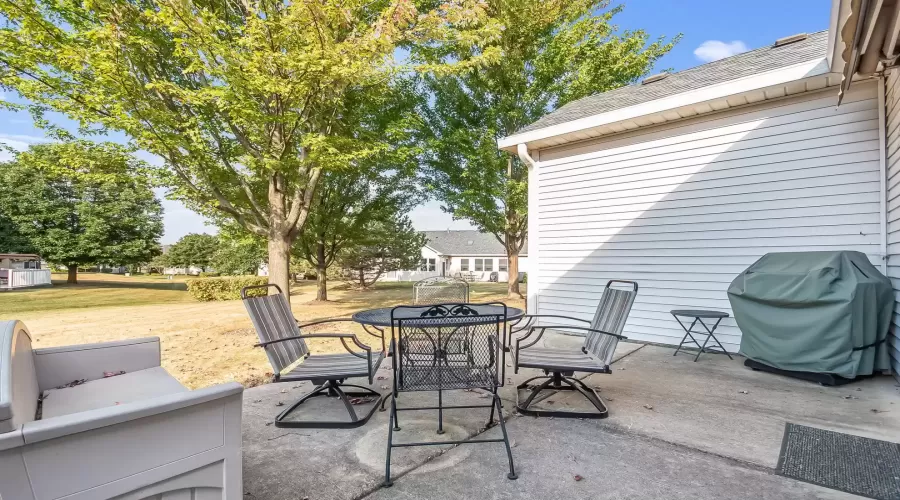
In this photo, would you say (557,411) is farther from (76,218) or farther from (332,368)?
(76,218)

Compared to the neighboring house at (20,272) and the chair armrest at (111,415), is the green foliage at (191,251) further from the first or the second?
the chair armrest at (111,415)

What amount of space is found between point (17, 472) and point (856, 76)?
247 inches

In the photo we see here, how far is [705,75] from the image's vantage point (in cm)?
568

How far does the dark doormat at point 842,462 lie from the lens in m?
2.02

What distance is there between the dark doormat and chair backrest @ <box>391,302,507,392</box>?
164 centimetres

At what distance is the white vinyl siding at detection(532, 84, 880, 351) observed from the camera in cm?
432

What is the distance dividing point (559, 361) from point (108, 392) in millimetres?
2720

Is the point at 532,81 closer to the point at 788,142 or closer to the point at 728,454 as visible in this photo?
the point at 788,142

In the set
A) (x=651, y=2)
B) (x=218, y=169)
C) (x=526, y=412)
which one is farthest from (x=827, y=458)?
(x=651, y=2)

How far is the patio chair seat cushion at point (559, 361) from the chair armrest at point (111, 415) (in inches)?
79.0

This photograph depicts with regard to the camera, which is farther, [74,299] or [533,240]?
[74,299]

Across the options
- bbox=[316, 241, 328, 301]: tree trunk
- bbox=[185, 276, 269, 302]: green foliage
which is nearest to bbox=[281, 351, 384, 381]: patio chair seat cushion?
bbox=[316, 241, 328, 301]: tree trunk

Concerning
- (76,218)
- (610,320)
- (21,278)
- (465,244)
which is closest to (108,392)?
(610,320)

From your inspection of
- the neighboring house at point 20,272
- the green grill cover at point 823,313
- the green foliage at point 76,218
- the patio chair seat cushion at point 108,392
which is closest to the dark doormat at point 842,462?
the green grill cover at point 823,313
